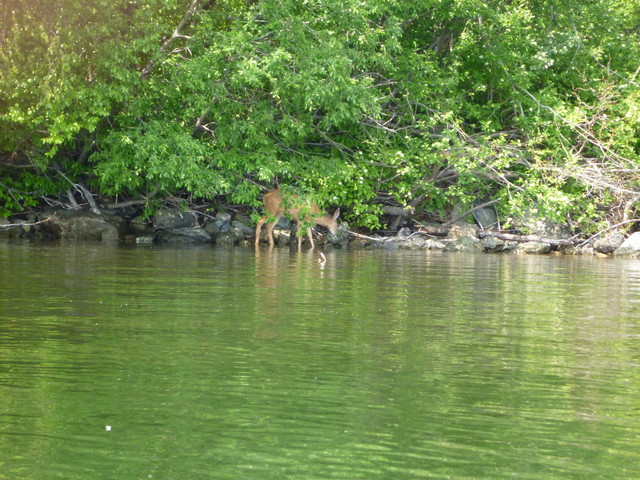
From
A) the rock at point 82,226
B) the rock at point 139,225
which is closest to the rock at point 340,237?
the rock at point 139,225

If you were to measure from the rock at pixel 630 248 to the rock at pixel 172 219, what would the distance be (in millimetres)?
11191

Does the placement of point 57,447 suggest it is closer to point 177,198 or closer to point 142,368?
point 142,368

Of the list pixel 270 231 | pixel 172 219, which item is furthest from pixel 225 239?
pixel 172 219

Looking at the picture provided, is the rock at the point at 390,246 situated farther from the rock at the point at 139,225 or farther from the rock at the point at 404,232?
the rock at the point at 139,225

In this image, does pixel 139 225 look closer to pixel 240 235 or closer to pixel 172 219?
pixel 172 219

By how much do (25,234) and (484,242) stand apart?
11.9 metres

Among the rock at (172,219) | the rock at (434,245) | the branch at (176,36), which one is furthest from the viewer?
the rock at (172,219)

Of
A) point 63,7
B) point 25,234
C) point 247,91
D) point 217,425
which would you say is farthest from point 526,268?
point 217,425

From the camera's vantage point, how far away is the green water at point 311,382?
495cm

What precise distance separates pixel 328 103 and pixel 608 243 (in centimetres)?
881

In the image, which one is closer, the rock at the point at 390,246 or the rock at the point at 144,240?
the rock at the point at 144,240

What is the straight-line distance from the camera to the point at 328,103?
24000mm

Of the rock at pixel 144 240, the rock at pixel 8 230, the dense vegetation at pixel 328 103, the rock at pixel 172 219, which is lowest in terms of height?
the rock at pixel 144 240

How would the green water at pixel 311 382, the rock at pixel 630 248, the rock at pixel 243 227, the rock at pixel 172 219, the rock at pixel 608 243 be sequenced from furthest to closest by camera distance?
the rock at pixel 243 227, the rock at pixel 172 219, the rock at pixel 608 243, the rock at pixel 630 248, the green water at pixel 311 382
